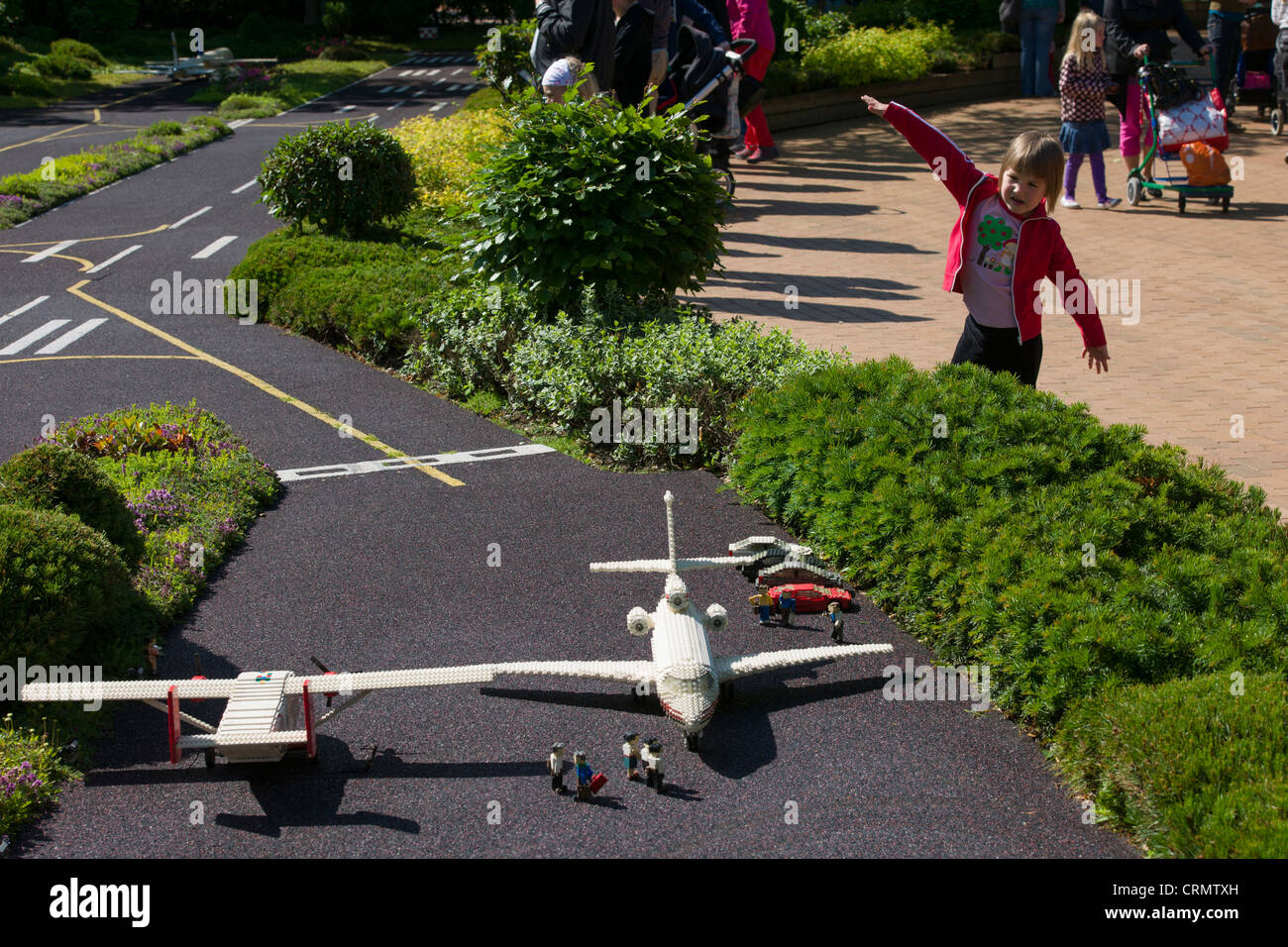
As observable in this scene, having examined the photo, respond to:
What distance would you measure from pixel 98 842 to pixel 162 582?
265cm

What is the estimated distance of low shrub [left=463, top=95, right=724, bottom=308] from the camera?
37.3ft

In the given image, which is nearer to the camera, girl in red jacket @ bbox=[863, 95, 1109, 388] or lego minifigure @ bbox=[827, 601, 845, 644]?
lego minifigure @ bbox=[827, 601, 845, 644]

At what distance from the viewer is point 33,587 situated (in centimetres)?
637

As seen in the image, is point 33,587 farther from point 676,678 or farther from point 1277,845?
point 1277,845

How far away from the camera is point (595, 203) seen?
1138 centimetres

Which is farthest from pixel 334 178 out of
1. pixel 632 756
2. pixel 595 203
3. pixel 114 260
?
pixel 632 756

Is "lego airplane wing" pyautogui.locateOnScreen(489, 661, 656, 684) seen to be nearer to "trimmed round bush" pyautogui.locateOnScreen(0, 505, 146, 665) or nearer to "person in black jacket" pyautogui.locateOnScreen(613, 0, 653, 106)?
"trimmed round bush" pyautogui.locateOnScreen(0, 505, 146, 665)

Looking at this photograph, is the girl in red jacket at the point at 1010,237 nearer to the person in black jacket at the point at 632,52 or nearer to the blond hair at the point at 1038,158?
the blond hair at the point at 1038,158

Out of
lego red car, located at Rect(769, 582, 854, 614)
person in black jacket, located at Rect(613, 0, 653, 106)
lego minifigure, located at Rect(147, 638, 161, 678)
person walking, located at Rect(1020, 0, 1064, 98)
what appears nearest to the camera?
lego minifigure, located at Rect(147, 638, 161, 678)

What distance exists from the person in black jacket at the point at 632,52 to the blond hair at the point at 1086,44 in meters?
5.96

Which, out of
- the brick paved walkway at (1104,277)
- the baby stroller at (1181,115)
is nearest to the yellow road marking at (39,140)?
the brick paved walkway at (1104,277)

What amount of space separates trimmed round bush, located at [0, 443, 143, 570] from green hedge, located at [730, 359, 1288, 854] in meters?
4.26

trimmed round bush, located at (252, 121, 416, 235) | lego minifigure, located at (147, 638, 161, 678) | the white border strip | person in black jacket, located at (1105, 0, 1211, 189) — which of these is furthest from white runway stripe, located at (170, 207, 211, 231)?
lego minifigure, located at (147, 638, 161, 678)
